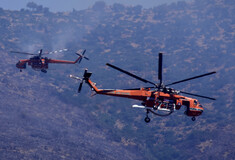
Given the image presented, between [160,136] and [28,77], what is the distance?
6812 cm

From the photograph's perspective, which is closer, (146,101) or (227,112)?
(146,101)

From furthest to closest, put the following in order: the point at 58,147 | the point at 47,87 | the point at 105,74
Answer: the point at 105,74
the point at 47,87
the point at 58,147

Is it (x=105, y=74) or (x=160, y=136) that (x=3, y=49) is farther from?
(x=160, y=136)

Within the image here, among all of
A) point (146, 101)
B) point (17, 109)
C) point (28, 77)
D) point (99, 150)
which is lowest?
point (99, 150)

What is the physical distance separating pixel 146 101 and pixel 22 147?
89795 millimetres

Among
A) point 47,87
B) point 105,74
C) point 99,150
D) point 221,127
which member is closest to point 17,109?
point 47,87

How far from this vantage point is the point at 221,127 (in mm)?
134750

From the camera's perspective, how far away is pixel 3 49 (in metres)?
191

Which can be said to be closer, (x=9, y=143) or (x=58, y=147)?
(x=9, y=143)

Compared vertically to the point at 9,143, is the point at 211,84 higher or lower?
higher

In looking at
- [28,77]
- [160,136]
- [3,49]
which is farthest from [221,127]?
[3,49]

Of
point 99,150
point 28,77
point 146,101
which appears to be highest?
point 146,101

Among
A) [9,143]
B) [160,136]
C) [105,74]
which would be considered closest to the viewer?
[9,143]

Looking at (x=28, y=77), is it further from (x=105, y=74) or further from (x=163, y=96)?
(x=163, y=96)
